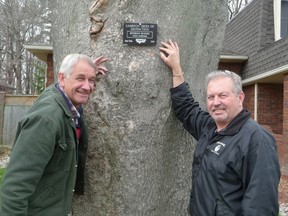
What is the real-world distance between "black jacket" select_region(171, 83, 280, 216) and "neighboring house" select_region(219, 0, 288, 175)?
947cm

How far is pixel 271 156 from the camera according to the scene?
7.87 ft

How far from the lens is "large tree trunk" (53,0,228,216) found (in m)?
2.87

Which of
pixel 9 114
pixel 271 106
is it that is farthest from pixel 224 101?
pixel 9 114

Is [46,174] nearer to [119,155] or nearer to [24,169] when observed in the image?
[24,169]

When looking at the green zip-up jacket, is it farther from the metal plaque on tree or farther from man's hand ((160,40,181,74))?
man's hand ((160,40,181,74))

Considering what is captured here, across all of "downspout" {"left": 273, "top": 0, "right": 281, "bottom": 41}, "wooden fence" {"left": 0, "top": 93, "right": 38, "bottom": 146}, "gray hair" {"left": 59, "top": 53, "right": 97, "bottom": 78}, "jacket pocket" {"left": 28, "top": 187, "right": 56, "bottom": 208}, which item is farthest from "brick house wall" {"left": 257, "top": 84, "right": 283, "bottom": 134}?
"jacket pocket" {"left": 28, "top": 187, "right": 56, "bottom": 208}

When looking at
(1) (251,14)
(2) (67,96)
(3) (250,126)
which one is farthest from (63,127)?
(1) (251,14)

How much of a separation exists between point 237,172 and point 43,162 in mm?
1168

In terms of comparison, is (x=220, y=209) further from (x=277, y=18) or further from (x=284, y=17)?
(x=284, y=17)

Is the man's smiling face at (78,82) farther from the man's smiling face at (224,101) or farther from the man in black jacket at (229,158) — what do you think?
the man's smiling face at (224,101)

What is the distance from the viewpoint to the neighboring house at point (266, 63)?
12.3 metres

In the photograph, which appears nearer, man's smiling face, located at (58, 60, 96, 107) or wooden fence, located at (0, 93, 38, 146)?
man's smiling face, located at (58, 60, 96, 107)

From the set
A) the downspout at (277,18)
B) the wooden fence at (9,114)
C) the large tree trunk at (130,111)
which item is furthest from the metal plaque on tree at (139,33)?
the wooden fence at (9,114)

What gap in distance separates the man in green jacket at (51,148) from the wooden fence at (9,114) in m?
13.9
